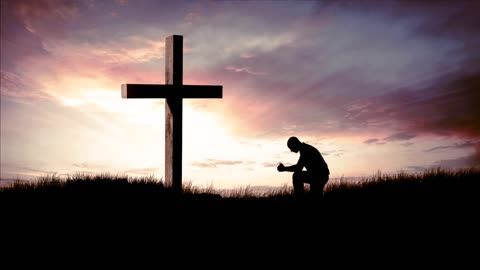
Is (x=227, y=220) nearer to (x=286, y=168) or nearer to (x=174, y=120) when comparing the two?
(x=286, y=168)

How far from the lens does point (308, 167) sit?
30.9ft

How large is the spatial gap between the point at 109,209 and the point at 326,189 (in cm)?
537

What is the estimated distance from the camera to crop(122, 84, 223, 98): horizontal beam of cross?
10.3m

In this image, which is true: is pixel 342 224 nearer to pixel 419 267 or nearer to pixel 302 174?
pixel 302 174

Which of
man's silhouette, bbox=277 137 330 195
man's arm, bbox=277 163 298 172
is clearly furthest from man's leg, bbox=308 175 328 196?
man's arm, bbox=277 163 298 172

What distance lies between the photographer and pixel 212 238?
7785 millimetres

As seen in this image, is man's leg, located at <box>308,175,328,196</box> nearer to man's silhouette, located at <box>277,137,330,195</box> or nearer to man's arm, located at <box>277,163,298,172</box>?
man's silhouette, located at <box>277,137,330,195</box>

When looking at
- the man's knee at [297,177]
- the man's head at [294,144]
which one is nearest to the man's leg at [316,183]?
the man's knee at [297,177]

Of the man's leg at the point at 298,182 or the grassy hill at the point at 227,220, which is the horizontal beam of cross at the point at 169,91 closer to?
the grassy hill at the point at 227,220

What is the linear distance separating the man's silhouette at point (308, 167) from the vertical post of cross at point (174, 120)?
8.17 feet

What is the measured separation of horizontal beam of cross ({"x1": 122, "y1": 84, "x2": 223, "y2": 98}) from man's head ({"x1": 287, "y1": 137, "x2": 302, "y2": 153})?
2535 millimetres

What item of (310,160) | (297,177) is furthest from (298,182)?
(310,160)

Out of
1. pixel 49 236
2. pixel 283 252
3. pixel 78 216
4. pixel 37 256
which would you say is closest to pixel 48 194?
pixel 78 216

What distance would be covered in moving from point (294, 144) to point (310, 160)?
426 millimetres
